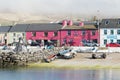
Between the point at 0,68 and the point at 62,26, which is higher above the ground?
the point at 62,26

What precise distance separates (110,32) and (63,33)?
12.6 m

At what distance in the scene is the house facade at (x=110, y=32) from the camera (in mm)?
126500

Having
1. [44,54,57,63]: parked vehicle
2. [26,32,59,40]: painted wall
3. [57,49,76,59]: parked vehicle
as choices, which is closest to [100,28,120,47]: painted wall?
[26,32,59,40]: painted wall

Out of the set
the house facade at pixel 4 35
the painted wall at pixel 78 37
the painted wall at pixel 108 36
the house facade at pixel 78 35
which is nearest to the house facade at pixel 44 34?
the house facade at pixel 78 35

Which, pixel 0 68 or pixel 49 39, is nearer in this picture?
pixel 0 68

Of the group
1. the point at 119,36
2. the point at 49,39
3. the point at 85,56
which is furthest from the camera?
the point at 49,39

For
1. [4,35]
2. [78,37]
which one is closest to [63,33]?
[78,37]

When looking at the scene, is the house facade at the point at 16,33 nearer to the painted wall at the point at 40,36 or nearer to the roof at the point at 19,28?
the roof at the point at 19,28

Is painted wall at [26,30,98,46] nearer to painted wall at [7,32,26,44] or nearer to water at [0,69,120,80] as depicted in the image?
painted wall at [7,32,26,44]

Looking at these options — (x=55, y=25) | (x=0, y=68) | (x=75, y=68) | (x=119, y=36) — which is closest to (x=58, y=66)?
(x=75, y=68)

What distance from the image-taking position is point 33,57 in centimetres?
9381

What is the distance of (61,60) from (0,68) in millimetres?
11364

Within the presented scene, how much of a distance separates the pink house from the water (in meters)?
45.5

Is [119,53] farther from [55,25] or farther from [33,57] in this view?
[55,25]
